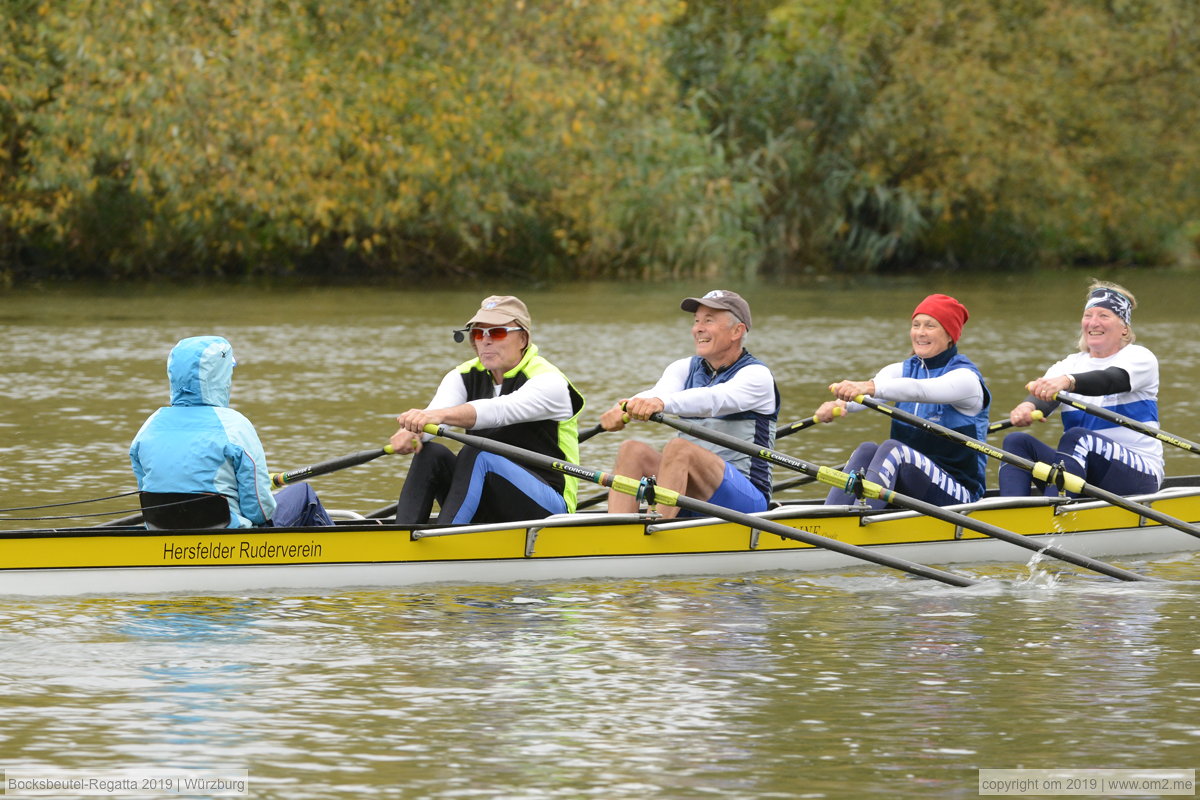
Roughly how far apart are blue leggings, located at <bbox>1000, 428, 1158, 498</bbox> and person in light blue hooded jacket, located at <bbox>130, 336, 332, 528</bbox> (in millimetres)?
4549

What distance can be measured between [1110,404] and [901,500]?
241 cm

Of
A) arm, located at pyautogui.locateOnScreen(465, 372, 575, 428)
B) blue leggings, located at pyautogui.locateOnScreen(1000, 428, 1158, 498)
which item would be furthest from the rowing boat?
arm, located at pyautogui.locateOnScreen(465, 372, 575, 428)

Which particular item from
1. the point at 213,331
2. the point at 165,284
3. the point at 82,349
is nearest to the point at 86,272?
the point at 165,284

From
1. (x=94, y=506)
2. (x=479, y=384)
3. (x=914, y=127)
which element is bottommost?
(x=94, y=506)

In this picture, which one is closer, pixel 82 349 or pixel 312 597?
pixel 312 597

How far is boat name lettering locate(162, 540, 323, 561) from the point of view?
9.50 metres

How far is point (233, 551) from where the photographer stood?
377 inches

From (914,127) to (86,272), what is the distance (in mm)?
20059

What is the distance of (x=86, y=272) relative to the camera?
142 feet

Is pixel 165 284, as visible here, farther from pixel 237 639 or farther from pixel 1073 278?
pixel 237 639

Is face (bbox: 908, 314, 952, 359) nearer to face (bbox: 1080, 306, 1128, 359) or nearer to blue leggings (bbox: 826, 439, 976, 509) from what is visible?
blue leggings (bbox: 826, 439, 976, 509)

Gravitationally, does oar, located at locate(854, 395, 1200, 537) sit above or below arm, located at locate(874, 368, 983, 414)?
below

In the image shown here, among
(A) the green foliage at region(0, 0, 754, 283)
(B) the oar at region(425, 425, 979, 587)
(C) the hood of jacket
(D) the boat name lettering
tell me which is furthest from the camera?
(A) the green foliage at region(0, 0, 754, 283)

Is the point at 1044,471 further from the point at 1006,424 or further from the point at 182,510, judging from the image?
the point at 182,510
